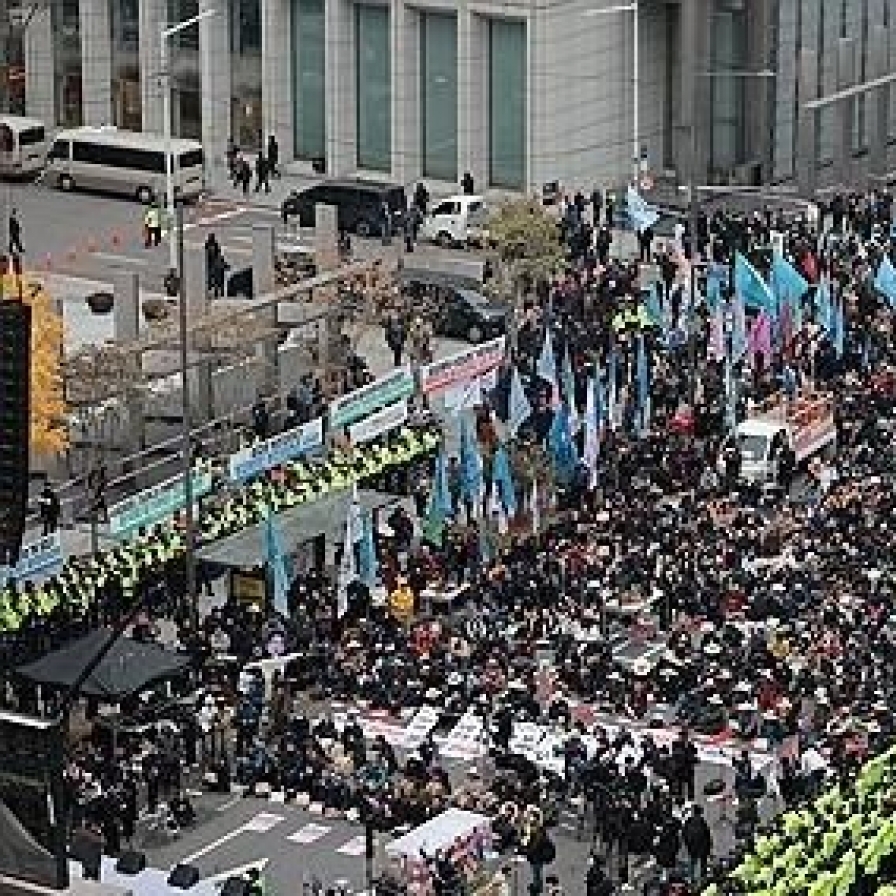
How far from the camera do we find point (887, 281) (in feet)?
181

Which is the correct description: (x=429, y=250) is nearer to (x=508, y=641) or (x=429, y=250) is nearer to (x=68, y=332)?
(x=68, y=332)

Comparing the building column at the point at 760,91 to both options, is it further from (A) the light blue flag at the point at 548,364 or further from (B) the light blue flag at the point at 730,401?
(A) the light blue flag at the point at 548,364

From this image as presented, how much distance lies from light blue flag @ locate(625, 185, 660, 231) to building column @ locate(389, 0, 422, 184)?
817 centimetres

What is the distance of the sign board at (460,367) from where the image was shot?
2087 inches

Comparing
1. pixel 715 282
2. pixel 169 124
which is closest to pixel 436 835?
pixel 715 282

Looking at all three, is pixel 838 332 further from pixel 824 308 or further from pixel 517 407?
pixel 517 407

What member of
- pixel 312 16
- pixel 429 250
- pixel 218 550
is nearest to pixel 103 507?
pixel 218 550

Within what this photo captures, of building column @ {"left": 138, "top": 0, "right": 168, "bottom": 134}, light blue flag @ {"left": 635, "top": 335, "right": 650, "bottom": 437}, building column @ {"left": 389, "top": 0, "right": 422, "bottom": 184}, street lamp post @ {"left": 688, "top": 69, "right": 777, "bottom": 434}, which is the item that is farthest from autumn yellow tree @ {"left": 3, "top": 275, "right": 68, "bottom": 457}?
building column @ {"left": 138, "top": 0, "right": 168, "bottom": 134}

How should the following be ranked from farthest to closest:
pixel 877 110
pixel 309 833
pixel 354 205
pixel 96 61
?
pixel 96 61
pixel 877 110
pixel 354 205
pixel 309 833

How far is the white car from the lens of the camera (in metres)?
66.9

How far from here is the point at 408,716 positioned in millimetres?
40312

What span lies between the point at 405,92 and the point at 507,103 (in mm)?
2603

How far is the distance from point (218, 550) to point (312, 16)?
3004cm

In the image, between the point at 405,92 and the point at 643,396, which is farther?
the point at 405,92
